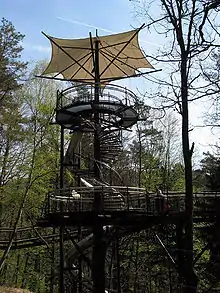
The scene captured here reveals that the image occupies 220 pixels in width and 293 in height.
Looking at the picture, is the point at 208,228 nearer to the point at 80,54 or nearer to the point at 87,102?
the point at 87,102

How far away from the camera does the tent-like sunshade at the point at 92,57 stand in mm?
16938

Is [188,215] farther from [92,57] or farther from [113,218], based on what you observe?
[92,57]

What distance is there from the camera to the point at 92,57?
17547mm

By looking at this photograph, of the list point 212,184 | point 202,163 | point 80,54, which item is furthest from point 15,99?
point 202,163

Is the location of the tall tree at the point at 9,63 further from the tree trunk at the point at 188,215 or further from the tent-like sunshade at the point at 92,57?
the tree trunk at the point at 188,215

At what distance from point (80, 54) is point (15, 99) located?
538 cm

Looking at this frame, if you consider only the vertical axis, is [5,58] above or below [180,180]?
above

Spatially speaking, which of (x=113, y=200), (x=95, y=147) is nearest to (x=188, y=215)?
(x=113, y=200)

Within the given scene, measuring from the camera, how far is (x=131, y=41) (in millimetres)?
16750

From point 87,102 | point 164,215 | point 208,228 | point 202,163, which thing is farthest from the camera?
point 202,163

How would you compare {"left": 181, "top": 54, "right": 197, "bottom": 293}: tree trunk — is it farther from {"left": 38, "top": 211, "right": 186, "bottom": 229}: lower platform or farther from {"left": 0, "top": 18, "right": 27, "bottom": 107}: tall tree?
{"left": 0, "top": 18, "right": 27, "bottom": 107}: tall tree

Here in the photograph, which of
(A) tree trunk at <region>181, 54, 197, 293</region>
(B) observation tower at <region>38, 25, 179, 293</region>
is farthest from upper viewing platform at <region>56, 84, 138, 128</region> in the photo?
(A) tree trunk at <region>181, 54, 197, 293</region>

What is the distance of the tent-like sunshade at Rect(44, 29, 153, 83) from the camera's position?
55.6 feet

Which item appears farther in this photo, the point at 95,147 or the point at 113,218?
the point at 95,147
